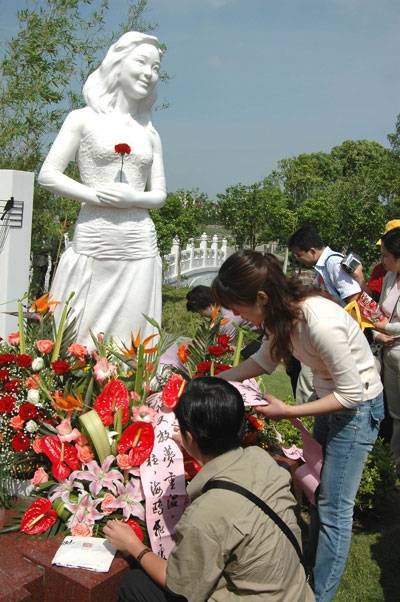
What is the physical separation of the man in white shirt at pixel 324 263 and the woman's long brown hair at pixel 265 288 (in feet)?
4.51

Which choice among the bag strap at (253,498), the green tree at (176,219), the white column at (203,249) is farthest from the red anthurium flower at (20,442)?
the white column at (203,249)

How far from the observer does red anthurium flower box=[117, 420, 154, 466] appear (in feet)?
7.08

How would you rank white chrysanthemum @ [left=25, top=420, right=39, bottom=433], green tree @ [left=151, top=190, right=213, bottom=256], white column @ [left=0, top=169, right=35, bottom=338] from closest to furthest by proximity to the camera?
white chrysanthemum @ [left=25, top=420, right=39, bottom=433] < white column @ [left=0, top=169, right=35, bottom=338] < green tree @ [left=151, top=190, right=213, bottom=256]

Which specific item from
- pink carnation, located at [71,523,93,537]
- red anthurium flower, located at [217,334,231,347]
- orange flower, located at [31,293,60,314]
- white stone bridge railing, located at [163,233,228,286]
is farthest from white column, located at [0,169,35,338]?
white stone bridge railing, located at [163,233,228,286]

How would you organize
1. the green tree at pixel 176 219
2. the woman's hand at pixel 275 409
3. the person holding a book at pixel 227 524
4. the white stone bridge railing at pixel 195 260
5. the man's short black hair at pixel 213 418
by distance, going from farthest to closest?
the white stone bridge railing at pixel 195 260, the green tree at pixel 176 219, the woman's hand at pixel 275 409, the man's short black hair at pixel 213 418, the person holding a book at pixel 227 524

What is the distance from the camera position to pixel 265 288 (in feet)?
6.22

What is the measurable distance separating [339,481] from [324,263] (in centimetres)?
160

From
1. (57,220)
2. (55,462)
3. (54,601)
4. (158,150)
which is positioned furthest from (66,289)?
(57,220)

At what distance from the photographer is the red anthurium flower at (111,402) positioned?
2281 mm

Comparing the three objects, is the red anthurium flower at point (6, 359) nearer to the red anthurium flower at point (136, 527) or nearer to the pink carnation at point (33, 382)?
the pink carnation at point (33, 382)

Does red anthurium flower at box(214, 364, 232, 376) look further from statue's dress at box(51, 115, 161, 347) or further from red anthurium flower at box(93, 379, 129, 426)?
statue's dress at box(51, 115, 161, 347)

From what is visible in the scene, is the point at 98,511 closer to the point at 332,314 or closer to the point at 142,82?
the point at 332,314

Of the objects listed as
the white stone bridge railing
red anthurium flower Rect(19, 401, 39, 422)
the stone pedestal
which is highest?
red anthurium flower Rect(19, 401, 39, 422)

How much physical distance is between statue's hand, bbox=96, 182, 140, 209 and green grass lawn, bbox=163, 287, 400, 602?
74 cm
